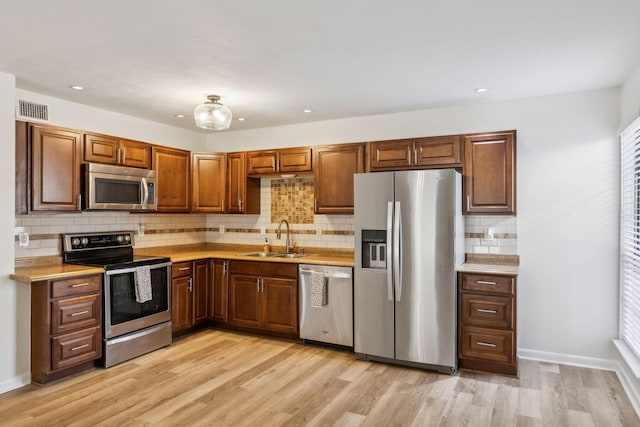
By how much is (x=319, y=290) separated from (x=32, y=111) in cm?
304

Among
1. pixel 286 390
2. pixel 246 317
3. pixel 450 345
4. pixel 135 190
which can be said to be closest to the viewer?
pixel 286 390

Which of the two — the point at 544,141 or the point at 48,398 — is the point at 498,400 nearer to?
the point at 544,141

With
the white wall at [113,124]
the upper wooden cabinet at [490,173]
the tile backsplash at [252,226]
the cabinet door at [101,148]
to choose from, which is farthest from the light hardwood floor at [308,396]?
the white wall at [113,124]

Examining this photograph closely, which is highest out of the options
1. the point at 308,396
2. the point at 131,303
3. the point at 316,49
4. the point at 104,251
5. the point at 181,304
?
the point at 316,49

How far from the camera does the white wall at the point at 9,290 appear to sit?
11.0 ft

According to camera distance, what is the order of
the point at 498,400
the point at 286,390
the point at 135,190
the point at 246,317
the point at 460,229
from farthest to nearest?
the point at 246,317, the point at 135,190, the point at 460,229, the point at 286,390, the point at 498,400

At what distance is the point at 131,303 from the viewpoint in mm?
4027

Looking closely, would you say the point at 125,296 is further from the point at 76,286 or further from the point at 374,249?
the point at 374,249

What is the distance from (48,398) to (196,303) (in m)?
1.81

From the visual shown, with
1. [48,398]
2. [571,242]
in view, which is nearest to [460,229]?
[571,242]

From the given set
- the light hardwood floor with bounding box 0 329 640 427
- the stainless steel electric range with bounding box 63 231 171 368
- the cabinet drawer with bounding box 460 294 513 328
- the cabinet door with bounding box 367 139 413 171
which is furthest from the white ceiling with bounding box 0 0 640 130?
the light hardwood floor with bounding box 0 329 640 427

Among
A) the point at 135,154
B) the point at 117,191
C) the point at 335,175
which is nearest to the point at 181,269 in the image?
the point at 117,191

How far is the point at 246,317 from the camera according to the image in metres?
4.80

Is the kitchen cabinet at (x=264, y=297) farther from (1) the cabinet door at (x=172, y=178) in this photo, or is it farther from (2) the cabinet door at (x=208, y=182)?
(1) the cabinet door at (x=172, y=178)
